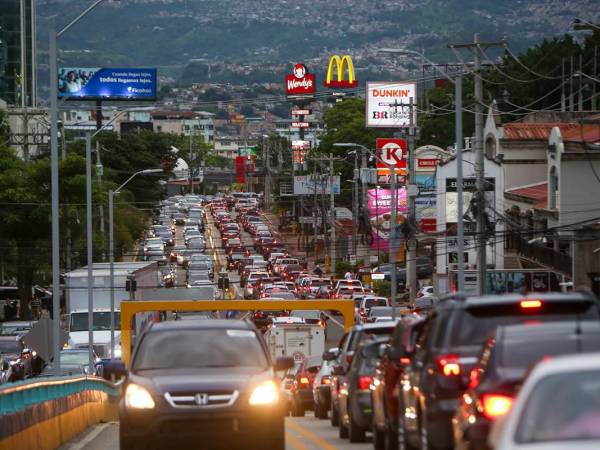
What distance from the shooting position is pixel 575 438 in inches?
352

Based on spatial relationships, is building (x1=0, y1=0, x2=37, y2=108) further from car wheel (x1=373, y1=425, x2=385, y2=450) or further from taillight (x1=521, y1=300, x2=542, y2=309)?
taillight (x1=521, y1=300, x2=542, y2=309)

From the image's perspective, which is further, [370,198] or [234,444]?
[370,198]

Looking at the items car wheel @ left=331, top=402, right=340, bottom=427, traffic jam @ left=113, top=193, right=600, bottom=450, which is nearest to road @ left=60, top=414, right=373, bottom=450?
car wheel @ left=331, top=402, right=340, bottom=427

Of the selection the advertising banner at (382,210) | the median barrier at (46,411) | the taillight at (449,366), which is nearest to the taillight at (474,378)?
the taillight at (449,366)

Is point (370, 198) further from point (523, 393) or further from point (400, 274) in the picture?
point (523, 393)

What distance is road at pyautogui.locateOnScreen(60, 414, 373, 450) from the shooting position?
21.9 metres

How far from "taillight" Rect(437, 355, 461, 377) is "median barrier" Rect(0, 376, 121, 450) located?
5.83 meters

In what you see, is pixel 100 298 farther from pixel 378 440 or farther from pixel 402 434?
pixel 402 434

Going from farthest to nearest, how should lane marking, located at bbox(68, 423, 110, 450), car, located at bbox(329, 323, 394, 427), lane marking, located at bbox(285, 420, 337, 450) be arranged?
1. lane marking, located at bbox(68, 423, 110, 450)
2. car, located at bbox(329, 323, 394, 427)
3. lane marking, located at bbox(285, 420, 337, 450)

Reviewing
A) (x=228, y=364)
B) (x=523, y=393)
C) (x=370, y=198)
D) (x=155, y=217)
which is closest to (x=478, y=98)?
(x=228, y=364)

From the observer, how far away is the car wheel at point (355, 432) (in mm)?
21844

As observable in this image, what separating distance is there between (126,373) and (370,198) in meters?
99.4

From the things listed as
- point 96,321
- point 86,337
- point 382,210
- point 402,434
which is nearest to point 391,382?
point 402,434

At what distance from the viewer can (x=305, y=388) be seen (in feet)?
116
